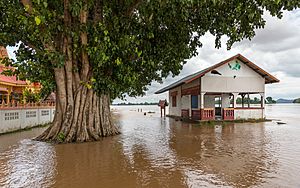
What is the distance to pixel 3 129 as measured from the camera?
13211mm

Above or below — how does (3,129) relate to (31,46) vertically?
below

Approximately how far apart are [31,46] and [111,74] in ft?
Result: 11.7

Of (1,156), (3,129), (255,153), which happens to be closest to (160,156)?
(255,153)

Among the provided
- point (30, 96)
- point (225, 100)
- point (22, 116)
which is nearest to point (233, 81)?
point (225, 100)

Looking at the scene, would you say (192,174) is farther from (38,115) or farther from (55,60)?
(38,115)

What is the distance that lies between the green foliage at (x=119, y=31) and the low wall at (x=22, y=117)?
3257mm

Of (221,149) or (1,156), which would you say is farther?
(221,149)

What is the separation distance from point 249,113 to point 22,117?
17232mm

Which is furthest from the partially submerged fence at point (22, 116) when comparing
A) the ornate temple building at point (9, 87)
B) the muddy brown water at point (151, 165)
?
the muddy brown water at point (151, 165)

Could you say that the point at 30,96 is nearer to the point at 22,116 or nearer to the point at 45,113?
the point at 45,113

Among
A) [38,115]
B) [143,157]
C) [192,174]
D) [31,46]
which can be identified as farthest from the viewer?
[38,115]

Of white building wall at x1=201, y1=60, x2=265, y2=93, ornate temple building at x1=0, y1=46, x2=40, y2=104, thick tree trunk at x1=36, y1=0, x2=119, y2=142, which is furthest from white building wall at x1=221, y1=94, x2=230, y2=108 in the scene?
ornate temple building at x1=0, y1=46, x2=40, y2=104

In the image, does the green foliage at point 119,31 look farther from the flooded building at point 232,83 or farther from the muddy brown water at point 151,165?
the flooded building at point 232,83

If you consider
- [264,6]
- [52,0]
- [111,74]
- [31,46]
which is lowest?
[111,74]
